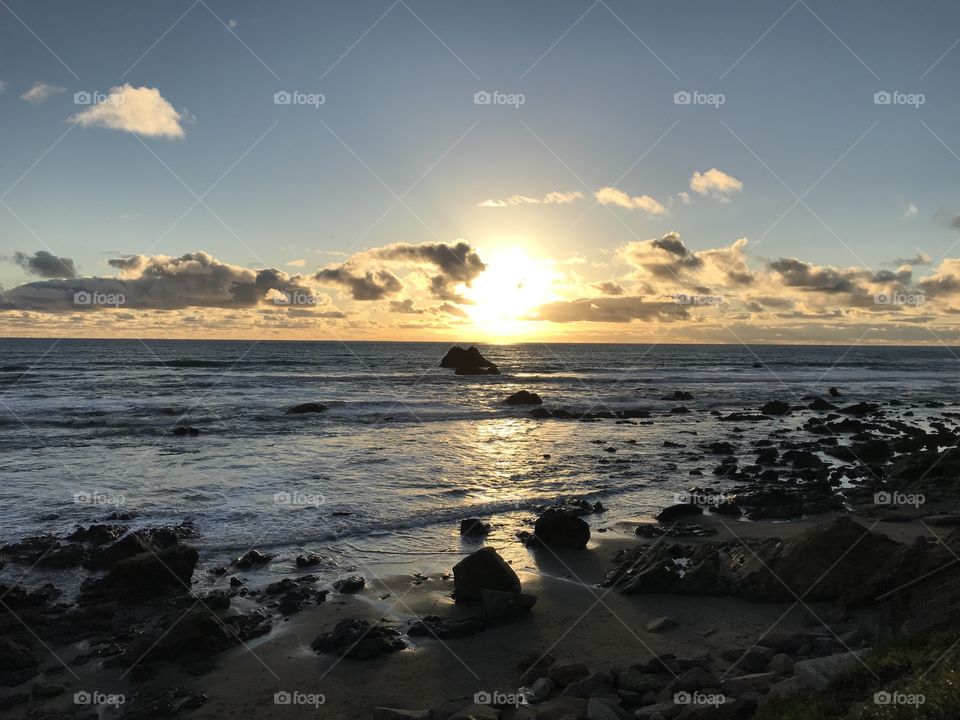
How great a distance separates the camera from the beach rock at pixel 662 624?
38.1ft

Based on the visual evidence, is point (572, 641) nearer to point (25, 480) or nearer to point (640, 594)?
point (640, 594)

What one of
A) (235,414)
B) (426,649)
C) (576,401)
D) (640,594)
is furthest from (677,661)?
(576,401)

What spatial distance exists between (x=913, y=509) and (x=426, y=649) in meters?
16.9

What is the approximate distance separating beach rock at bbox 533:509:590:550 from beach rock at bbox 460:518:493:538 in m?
1.87

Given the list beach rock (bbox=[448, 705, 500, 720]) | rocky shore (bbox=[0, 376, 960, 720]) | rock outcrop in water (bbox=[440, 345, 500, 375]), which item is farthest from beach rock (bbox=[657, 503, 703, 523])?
rock outcrop in water (bbox=[440, 345, 500, 375])

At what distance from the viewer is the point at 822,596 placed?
12.4 metres

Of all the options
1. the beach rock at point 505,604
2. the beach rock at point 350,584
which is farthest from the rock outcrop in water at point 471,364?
the beach rock at point 505,604

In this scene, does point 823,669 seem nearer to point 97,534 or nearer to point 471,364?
point 97,534

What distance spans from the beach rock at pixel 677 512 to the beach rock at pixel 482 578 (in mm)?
7662

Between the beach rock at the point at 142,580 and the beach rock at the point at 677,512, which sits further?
the beach rock at the point at 677,512

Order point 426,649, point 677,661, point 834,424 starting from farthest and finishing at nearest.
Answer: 1. point 834,424
2. point 426,649
3. point 677,661

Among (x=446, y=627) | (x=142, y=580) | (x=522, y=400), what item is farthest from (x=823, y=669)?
(x=522, y=400)

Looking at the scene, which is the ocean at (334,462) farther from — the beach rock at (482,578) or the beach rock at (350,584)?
the beach rock at (482,578)

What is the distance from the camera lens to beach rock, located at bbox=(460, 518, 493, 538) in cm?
1770
